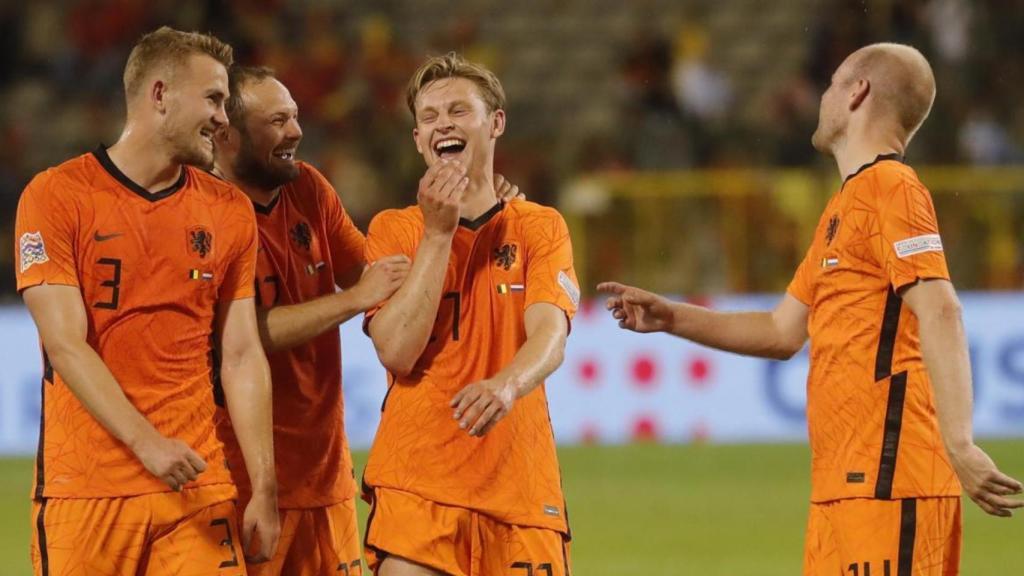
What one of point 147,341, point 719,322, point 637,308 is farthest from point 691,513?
point 147,341

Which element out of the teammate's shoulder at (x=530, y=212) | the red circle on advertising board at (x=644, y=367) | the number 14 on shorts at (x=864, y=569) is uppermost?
the red circle on advertising board at (x=644, y=367)

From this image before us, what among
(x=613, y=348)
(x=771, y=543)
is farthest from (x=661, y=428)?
(x=771, y=543)

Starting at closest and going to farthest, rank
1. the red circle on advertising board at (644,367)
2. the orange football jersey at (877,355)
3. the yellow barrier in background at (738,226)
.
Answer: the orange football jersey at (877,355), the red circle on advertising board at (644,367), the yellow barrier in background at (738,226)

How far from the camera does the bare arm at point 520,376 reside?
476cm

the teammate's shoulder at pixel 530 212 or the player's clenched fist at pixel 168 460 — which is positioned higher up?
the teammate's shoulder at pixel 530 212

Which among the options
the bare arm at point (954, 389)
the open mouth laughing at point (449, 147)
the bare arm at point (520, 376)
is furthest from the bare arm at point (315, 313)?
the bare arm at point (954, 389)

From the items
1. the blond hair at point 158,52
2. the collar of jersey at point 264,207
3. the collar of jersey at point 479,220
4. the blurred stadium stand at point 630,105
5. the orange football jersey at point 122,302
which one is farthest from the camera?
the blurred stadium stand at point 630,105

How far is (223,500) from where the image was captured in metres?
5.02

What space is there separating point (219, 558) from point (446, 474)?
2.46 ft

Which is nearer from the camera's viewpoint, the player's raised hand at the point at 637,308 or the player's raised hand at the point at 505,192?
the player's raised hand at the point at 505,192

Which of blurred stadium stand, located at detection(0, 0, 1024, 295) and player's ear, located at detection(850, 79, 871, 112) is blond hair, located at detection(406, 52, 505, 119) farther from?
blurred stadium stand, located at detection(0, 0, 1024, 295)

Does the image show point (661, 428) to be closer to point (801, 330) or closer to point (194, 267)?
point (801, 330)

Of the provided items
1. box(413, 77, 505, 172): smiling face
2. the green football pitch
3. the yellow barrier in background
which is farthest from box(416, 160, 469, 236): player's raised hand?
the yellow barrier in background

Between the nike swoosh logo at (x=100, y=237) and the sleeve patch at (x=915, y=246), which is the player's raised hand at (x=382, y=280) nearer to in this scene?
the nike swoosh logo at (x=100, y=237)
